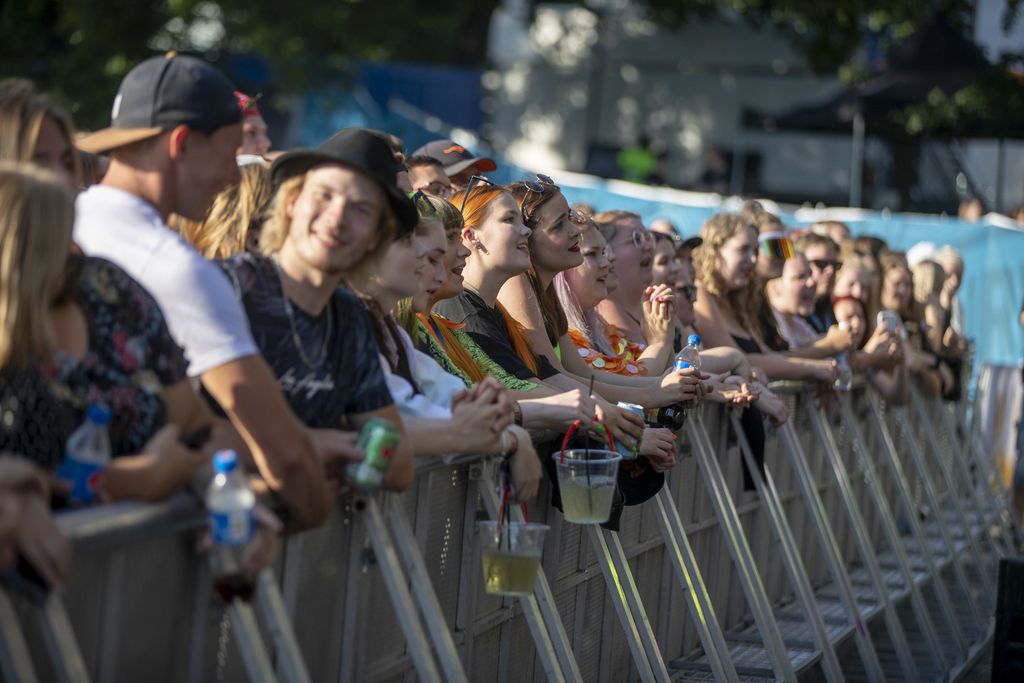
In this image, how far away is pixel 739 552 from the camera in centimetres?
678

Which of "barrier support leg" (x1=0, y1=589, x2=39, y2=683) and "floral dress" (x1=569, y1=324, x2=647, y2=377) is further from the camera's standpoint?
"floral dress" (x1=569, y1=324, x2=647, y2=377)

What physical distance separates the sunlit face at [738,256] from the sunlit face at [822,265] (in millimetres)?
1519

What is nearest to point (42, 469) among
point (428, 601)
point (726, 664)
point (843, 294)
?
point (428, 601)

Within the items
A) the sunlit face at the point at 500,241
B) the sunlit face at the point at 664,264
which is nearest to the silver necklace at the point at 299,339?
the sunlit face at the point at 500,241

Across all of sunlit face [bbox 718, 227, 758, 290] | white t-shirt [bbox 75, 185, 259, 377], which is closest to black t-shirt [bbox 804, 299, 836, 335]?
sunlit face [bbox 718, 227, 758, 290]

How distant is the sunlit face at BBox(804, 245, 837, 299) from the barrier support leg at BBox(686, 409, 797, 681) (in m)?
3.43

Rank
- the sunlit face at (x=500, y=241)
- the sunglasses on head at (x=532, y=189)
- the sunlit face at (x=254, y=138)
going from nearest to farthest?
the sunlit face at (x=500, y=241)
the sunglasses on head at (x=532, y=189)
the sunlit face at (x=254, y=138)

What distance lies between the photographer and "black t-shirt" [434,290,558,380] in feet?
19.1

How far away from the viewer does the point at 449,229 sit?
5.54 m

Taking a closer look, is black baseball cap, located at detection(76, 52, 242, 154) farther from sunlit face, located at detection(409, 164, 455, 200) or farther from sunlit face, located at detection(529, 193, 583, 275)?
sunlit face, located at detection(409, 164, 455, 200)

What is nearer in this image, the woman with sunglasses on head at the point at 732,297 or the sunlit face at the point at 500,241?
the sunlit face at the point at 500,241

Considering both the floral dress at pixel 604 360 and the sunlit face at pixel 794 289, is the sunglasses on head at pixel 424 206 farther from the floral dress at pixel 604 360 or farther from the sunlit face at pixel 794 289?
the sunlit face at pixel 794 289

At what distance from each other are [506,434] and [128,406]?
156cm

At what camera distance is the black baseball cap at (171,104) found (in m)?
4.02
